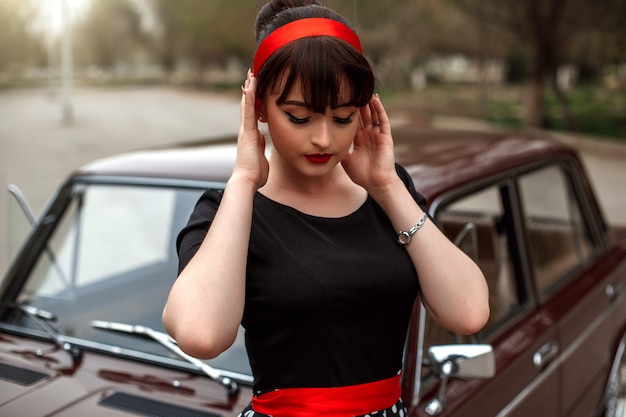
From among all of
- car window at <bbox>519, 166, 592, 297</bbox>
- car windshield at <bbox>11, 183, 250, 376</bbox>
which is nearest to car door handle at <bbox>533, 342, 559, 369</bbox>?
car window at <bbox>519, 166, 592, 297</bbox>

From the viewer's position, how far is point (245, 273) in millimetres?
1518

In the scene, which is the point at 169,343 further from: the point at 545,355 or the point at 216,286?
the point at 545,355

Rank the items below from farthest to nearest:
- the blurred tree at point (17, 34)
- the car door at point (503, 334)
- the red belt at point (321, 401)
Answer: the blurred tree at point (17, 34) → the car door at point (503, 334) → the red belt at point (321, 401)

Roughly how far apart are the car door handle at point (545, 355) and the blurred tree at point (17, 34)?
34889 mm

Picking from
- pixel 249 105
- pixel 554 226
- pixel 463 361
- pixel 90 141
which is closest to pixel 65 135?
pixel 90 141

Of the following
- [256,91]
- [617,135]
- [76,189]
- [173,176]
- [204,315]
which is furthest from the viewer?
[617,135]

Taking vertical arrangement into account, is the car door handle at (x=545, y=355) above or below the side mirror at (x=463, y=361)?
below

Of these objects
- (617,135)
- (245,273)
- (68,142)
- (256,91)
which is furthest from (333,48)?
(68,142)

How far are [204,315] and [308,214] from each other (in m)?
0.33

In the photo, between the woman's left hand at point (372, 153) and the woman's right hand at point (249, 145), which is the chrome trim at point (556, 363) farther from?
the woman's right hand at point (249, 145)

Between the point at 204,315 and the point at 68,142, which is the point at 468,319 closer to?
the point at 204,315

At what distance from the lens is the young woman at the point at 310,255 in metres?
1.47

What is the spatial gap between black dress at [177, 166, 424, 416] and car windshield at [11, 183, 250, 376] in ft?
2.34

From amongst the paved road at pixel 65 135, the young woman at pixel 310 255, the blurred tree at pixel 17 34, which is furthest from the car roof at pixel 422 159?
the blurred tree at pixel 17 34
